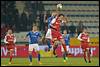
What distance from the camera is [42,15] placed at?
1512 inches

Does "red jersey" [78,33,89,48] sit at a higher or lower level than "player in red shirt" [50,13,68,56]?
lower

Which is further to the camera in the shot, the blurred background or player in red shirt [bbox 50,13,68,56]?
the blurred background

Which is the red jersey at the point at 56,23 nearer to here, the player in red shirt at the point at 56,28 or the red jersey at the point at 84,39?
the player in red shirt at the point at 56,28

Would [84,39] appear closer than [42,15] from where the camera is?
Yes

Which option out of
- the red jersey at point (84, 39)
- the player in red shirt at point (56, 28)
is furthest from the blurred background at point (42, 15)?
the player in red shirt at point (56, 28)

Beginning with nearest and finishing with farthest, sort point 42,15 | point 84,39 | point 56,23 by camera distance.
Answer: point 56,23 < point 84,39 < point 42,15

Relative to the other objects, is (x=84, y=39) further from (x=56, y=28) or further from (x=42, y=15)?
(x=42, y=15)

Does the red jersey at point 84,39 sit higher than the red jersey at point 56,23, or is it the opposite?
the red jersey at point 56,23

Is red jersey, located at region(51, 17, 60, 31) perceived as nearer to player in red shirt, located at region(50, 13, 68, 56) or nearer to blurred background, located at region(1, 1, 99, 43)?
player in red shirt, located at region(50, 13, 68, 56)

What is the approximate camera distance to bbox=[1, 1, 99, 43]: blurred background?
36553mm

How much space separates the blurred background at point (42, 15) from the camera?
120 feet

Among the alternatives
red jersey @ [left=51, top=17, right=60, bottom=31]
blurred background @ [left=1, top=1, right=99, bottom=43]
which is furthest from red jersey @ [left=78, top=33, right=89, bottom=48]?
blurred background @ [left=1, top=1, right=99, bottom=43]

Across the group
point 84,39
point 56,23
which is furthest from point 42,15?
point 56,23

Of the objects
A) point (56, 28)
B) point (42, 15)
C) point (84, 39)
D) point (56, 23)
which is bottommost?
point (84, 39)
